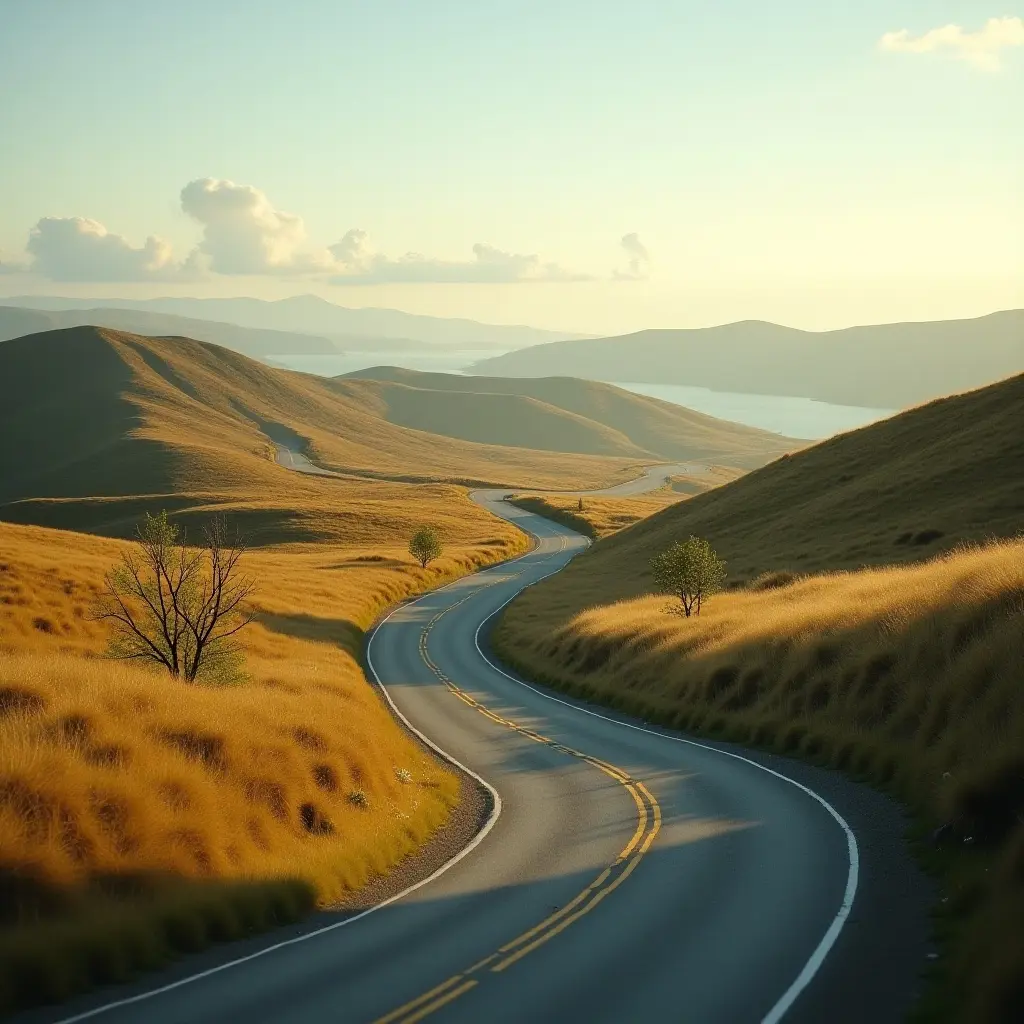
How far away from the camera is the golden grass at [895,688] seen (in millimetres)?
14516

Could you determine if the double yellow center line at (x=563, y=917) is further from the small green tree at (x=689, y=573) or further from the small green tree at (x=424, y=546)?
the small green tree at (x=424, y=546)

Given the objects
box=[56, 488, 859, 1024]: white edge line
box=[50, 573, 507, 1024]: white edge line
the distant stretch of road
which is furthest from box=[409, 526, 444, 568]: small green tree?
the distant stretch of road

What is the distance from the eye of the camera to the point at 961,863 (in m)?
16.4

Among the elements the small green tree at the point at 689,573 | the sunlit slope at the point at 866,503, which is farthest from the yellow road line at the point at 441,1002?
the sunlit slope at the point at 866,503

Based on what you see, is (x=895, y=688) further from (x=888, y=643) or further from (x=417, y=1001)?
(x=417, y=1001)

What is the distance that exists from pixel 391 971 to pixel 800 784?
13885mm

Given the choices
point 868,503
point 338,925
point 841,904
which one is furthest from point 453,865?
point 868,503

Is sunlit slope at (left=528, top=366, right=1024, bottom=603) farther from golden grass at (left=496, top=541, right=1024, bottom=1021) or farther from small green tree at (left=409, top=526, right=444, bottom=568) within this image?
small green tree at (left=409, top=526, right=444, bottom=568)

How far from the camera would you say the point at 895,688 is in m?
25.5

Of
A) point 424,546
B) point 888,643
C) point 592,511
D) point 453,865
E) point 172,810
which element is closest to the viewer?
point 172,810

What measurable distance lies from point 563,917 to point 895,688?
43.0ft

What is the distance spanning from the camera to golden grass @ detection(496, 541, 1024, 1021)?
1452cm

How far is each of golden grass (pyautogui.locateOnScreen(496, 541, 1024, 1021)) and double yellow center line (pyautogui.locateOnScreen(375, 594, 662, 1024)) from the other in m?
5.23

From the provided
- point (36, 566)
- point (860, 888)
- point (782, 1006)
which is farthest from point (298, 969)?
point (36, 566)
